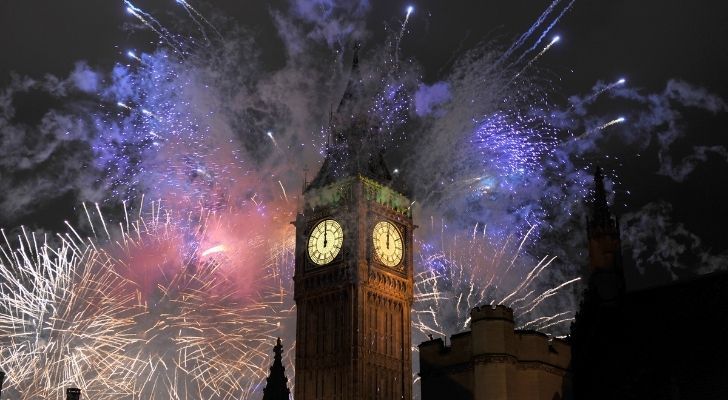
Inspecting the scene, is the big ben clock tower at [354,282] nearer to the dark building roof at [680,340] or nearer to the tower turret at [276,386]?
the tower turret at [276,386]

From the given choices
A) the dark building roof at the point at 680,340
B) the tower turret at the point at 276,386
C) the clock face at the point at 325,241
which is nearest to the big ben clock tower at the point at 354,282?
the clock face at the point at 325,241

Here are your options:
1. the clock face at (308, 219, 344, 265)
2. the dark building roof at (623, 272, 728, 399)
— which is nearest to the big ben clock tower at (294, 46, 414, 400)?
the clock face at (308, 219, 344, 265)

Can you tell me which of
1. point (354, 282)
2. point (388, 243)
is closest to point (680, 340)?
point (354, 282)

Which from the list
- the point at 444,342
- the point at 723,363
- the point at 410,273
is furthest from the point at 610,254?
the point at 410,273

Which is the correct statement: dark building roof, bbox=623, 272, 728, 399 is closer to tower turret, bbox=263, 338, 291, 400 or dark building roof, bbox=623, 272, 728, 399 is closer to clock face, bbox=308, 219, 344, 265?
tower turret, bbox=263, 338, 291, 400

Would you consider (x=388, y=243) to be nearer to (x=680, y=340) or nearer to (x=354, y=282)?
(x=354, y=282)
